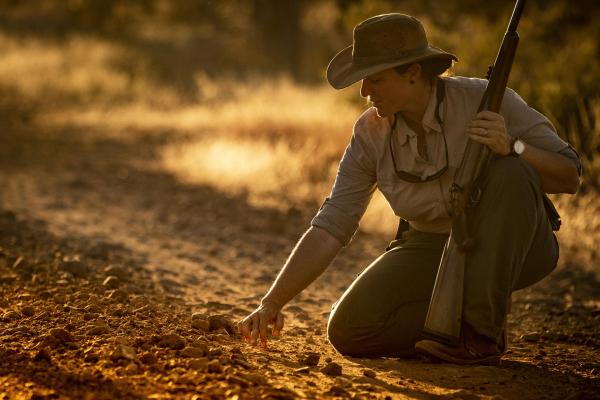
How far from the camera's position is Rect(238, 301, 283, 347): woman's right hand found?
12.0 feet

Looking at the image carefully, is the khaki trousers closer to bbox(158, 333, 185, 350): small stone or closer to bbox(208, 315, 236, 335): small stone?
bbox(208, 315, 236, 335): small stone

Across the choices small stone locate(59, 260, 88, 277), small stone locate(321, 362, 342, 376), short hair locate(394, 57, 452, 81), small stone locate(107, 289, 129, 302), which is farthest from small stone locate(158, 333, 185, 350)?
small stone locate(59, 260, 88, 277)

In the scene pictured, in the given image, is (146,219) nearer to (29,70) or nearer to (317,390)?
(317,390)

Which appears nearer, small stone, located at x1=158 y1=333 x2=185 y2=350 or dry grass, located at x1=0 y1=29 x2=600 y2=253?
→ small stone, located at x1=158 y1=333 x2=185 y2=350

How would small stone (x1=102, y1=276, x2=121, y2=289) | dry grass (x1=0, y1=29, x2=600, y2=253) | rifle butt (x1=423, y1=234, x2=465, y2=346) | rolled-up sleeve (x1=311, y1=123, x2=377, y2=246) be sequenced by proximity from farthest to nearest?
dry grass (x1=0, y1=29, x2=600, y2=253) < small stone (x1=102, y1=276, x2=121, y2=289) < rolled-up sleeve (x1=311, y1=123, x2=377, y2=246) < rifle butt (x1=423, y1=234, x2=465, y2=346)

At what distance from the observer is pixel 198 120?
13.0 metres

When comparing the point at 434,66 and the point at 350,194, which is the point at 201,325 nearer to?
the point at 350,194

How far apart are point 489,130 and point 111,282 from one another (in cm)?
232

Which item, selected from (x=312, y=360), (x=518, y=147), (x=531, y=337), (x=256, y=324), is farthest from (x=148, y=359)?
(x=531, y=337)

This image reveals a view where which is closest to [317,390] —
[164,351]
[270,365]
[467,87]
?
[270,365]

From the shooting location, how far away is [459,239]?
3461 millimetres

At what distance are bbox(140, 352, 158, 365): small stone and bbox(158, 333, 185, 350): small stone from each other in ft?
0.60

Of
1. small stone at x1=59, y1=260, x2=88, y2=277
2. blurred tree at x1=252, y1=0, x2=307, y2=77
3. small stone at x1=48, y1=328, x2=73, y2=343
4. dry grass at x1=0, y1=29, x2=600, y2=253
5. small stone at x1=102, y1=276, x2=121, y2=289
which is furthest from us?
blurred tree at x1=252, y1=0, x2=307, y2=77

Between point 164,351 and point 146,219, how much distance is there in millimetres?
4182
